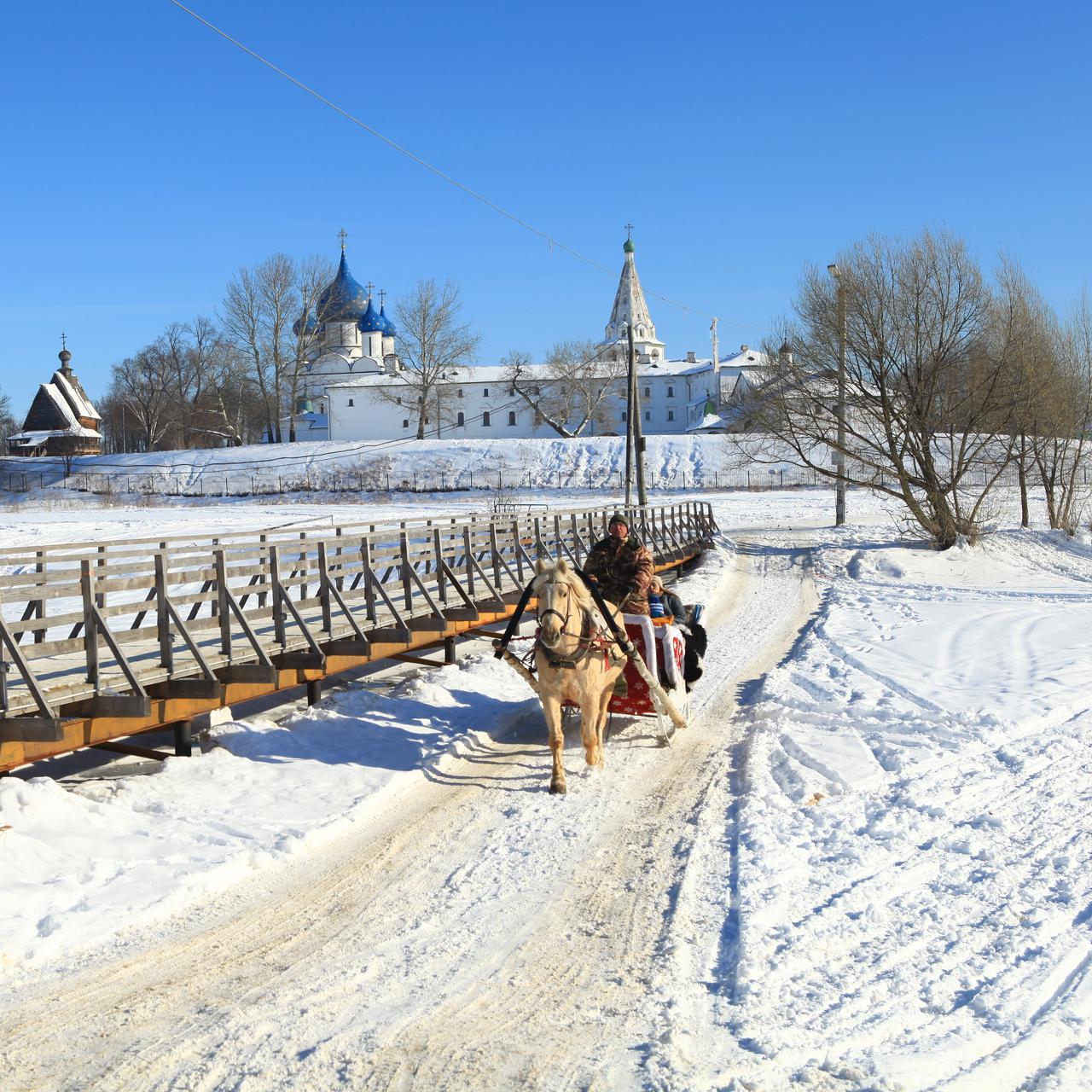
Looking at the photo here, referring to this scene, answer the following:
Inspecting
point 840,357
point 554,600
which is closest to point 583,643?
point 554,600

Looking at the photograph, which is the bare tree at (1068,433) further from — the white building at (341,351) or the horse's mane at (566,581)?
the white building at (341,351)

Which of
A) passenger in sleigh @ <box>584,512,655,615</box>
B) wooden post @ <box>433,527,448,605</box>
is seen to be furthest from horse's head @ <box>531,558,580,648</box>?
wooden post @ <box>433,527,448,605</box>

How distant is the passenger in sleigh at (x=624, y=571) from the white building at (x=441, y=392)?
9002 centimetres

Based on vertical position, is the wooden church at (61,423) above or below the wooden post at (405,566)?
above

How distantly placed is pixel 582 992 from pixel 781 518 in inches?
1785

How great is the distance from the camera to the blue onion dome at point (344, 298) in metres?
112

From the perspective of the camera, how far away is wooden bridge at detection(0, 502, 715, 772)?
318 inches

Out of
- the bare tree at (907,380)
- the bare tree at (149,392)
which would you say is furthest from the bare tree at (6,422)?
the bare tree at (907,380)

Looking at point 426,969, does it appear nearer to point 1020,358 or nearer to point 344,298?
point 1020,358

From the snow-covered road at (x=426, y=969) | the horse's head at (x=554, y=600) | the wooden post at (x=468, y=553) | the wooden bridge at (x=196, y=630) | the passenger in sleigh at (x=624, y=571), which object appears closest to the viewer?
the snow-covered road at (x=426, y=969)

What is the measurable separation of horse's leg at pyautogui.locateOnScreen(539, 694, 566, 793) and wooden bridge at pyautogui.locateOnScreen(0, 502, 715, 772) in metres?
2.80

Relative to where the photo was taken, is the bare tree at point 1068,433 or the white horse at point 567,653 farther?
the bare tree at point 1068,433

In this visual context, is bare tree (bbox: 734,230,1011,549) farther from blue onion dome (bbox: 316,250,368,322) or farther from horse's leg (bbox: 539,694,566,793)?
blue onion dome (bbox: 316,250,368,322)

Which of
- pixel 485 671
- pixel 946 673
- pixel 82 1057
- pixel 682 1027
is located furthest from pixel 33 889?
pixel 946 673
